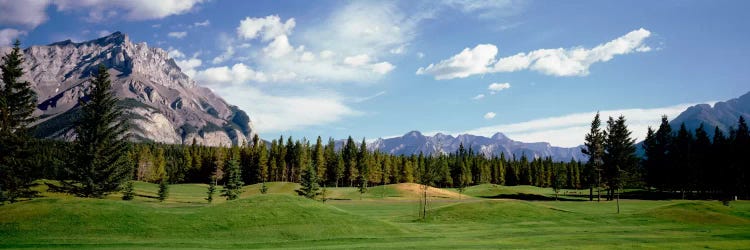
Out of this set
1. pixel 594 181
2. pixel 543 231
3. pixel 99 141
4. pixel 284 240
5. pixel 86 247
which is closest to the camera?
pixel 86 247

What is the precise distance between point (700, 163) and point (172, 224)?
109 m

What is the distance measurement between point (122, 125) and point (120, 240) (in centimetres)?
3213

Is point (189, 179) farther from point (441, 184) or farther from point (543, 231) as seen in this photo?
point (543, 231)

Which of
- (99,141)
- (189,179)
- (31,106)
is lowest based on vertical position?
(189,179)

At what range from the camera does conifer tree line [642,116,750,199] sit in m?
90.3

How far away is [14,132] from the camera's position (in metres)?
46.0

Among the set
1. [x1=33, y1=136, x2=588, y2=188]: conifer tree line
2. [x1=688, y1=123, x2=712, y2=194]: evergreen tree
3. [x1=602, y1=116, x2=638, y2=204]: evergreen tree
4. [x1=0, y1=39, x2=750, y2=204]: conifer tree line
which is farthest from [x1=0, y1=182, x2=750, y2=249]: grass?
[x1=33, y1=136, x2=588, y2=188]: conifer tree line

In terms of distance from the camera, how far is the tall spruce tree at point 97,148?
53.7 m

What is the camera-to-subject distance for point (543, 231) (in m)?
40.3

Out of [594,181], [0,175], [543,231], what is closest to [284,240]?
[543,231]

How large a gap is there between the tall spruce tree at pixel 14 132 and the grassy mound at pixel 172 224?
42.9ft

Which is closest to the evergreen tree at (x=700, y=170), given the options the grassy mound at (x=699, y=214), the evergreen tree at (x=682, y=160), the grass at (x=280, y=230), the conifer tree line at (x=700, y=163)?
the conifer tree line at (x=700, y=163)

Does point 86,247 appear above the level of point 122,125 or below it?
below

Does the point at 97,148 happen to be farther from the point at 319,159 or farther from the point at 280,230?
the point at 319,159
